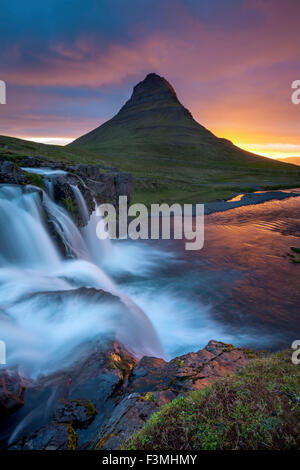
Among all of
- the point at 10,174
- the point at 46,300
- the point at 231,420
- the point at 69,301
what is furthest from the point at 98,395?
the point at 10,174

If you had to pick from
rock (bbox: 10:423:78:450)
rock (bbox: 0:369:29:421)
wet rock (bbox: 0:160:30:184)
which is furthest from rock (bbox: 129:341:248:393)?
wet rock (bbox: 0:160:30:184)

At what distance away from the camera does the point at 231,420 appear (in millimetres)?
2771

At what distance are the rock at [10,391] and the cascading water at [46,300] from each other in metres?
0.54

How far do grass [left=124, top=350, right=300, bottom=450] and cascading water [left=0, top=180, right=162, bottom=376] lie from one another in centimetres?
337

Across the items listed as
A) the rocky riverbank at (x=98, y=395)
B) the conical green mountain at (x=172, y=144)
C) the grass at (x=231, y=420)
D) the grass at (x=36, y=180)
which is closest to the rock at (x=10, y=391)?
the rocky riverbank at (x=98, y=395)

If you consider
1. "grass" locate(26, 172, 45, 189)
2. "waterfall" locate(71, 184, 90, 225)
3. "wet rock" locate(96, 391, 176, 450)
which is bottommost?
"wet rock" locate(96, 391, 176, 450)

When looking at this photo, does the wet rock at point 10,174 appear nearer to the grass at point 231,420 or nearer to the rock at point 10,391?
the rock at point 10,391

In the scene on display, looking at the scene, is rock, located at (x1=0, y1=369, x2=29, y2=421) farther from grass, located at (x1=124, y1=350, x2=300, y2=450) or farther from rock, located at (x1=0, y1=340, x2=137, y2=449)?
grass, located at (x1=124, y1=350, x2=300, y2=450)

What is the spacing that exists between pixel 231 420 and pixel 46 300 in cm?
599

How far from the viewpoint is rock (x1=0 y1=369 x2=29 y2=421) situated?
4045 millimetres

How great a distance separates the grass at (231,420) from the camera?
2537 mm

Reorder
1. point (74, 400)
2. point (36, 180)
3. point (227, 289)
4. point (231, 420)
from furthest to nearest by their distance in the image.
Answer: point (36, 180) → point (227, 289) → point (74, 400) → point (231, 420)

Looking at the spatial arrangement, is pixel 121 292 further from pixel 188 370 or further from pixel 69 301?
pixel 188 370

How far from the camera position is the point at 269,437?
252cm
